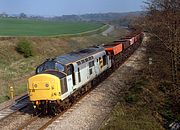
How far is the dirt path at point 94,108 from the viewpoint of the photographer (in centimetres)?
1945

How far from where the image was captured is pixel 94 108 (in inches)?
895

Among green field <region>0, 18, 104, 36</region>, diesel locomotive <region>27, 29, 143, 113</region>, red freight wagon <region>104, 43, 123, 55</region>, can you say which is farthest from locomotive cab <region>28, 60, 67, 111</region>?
green field <region>0, 18, 104, 36</region>

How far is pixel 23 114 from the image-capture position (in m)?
22.3

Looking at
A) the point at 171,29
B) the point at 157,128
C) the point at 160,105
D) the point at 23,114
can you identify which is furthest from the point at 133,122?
the point at 171,29

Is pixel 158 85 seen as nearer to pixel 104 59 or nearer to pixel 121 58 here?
pixel 104 59

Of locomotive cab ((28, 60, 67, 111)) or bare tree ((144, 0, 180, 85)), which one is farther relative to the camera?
bare tree ((144, 0, 180, 85))

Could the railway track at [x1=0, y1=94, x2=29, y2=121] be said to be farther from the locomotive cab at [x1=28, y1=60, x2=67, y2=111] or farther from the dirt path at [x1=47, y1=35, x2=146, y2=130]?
the dirt path at [x1=47, y1=35, x2=146, y2=130]

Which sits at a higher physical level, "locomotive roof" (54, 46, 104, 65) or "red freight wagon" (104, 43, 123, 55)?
"locomotive roof" (54, 46, 104, 65)

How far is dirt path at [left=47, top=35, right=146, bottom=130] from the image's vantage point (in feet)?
63.8

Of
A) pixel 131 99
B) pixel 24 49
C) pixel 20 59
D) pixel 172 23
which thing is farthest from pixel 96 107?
pixel 24 49

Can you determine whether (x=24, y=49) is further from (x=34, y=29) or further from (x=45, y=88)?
(x=34, y=29)

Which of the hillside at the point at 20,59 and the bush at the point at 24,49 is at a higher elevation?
the bush at the point at 24,49

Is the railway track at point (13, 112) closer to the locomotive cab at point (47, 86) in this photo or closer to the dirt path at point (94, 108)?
the locomotive cab at point (47, 86)

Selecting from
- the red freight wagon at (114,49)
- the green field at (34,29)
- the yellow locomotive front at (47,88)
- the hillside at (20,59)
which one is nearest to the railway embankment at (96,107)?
the yellow locomotive front at (47,88)
